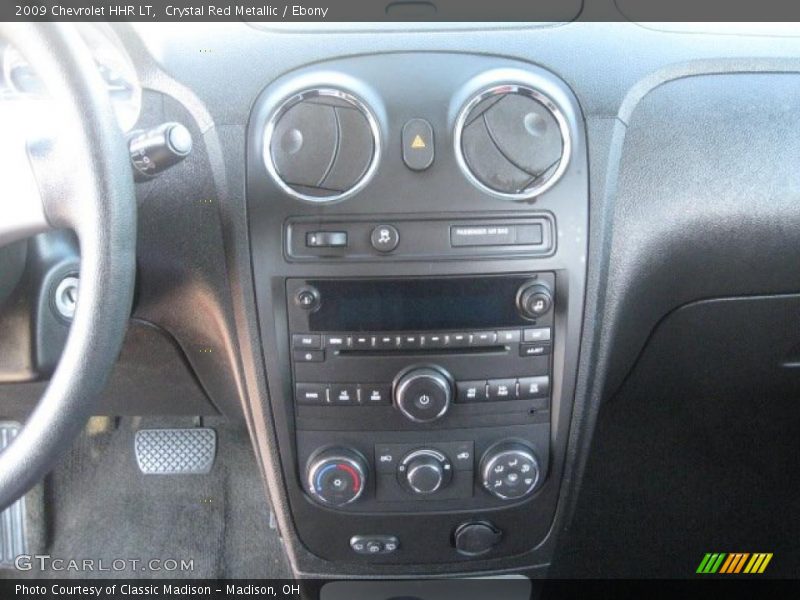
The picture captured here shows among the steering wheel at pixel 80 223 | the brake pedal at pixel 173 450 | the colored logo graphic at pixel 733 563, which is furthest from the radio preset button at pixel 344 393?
the colored logo graphic at pixel 733 563

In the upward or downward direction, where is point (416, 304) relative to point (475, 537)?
upward

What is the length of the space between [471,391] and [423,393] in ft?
0.23

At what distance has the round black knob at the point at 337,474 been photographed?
1070 millimetres

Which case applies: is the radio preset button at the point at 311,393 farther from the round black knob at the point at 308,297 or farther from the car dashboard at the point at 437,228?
the round black knob at the point at 308,297

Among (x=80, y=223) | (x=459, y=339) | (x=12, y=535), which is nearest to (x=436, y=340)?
(x=459, y=339)

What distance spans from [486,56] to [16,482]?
0.67 meters

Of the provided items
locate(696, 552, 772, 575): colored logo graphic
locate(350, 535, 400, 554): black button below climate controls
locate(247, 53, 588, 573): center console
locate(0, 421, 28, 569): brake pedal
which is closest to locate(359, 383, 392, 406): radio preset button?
locate(247, 53, 588, 573): center console

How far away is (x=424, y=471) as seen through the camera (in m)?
1.06

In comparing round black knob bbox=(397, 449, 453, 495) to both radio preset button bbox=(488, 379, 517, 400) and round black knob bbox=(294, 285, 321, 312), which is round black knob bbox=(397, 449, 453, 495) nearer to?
radio preset button bbox=(488, 379, 517, 400)

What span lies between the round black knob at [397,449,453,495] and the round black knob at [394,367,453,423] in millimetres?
63

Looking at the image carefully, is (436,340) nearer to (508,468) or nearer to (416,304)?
(416,304)

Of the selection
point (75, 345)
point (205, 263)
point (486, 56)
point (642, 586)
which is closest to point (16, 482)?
point (75, 345)

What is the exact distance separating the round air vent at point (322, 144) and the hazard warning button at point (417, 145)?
0.11 ft

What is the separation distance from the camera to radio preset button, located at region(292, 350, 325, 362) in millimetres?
1032
